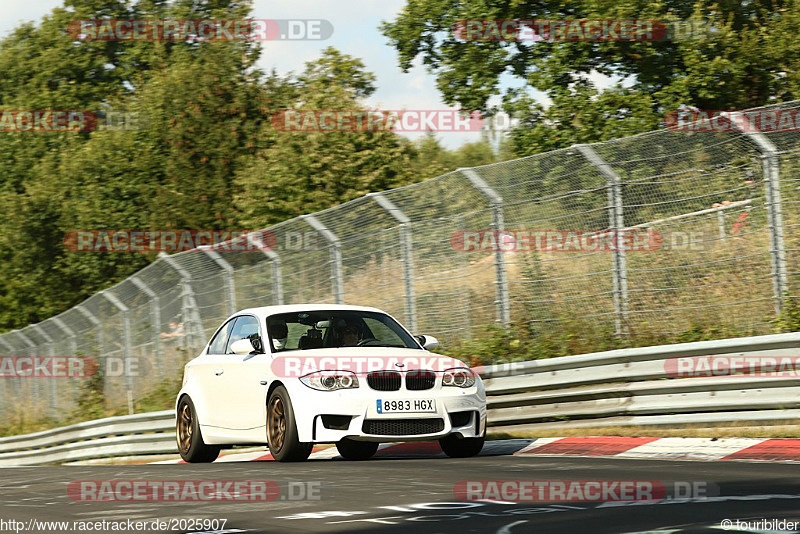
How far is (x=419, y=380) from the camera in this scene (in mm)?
10914

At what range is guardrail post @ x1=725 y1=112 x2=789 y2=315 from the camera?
11766mm

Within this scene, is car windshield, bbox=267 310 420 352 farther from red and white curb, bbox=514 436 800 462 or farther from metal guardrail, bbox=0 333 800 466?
red and white curb, bbox=514 436 800 462

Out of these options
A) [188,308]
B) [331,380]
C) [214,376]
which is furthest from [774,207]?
[188,308]

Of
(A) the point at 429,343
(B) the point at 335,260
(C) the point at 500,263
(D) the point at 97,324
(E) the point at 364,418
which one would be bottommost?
(E) the point at 364,418

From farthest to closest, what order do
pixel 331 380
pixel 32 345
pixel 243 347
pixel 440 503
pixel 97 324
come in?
pixel 32 345 < pixel 97 324 < pixel 243 347 < pixel 331 380 < pixel 440 503

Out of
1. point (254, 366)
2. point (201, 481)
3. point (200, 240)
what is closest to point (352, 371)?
point (254, 366)

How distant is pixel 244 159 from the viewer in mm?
40156

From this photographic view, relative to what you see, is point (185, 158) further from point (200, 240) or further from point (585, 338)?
point (585, 338)

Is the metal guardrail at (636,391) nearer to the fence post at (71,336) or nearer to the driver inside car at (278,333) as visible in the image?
the driver inside car at (278,333)

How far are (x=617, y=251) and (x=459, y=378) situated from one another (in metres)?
2.73

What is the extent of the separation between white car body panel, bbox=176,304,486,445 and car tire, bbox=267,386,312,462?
8cm

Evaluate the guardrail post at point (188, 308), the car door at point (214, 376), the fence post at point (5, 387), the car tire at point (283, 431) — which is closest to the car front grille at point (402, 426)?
the car tire at point (283, 431)

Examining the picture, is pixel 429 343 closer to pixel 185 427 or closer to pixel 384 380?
pixel 384 380

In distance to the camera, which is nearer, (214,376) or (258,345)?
(258,345)
